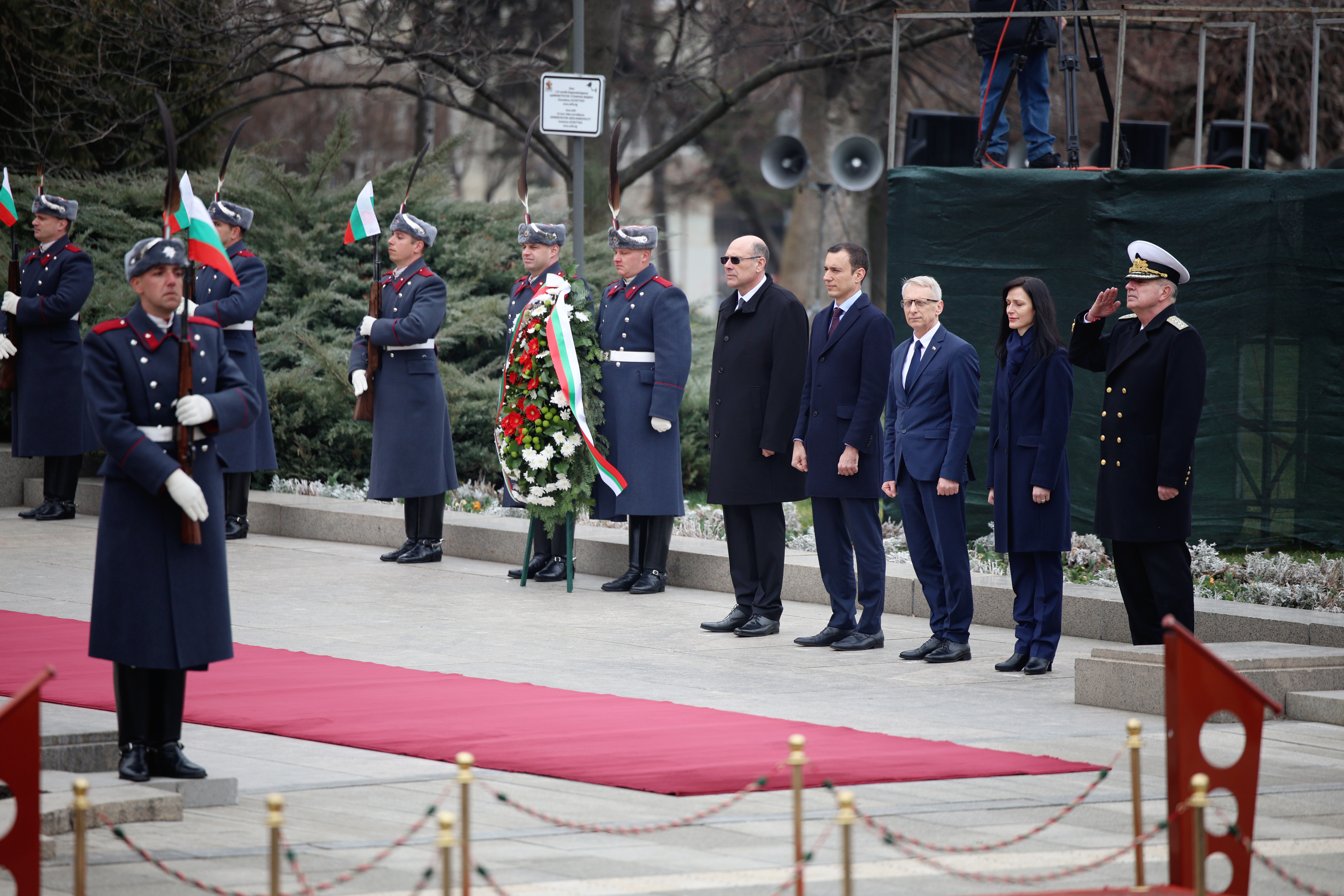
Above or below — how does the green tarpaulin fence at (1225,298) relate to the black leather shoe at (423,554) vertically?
above

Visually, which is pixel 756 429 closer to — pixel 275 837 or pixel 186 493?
pixel 186 493

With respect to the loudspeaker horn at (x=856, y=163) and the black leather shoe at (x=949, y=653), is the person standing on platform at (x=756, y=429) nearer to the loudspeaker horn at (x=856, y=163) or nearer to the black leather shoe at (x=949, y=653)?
the black leather shoe at (x=949, y=653)

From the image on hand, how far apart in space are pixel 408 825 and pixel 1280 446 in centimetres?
774

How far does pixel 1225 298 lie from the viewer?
11.9 metres

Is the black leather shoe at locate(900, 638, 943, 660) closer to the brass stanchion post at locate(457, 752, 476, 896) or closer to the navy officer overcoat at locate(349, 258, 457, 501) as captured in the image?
the navy officer overcoat at locate(349, 258, 457, 501)

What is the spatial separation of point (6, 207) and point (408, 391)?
14.2 feet

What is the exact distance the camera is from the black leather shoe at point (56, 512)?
1412 cm

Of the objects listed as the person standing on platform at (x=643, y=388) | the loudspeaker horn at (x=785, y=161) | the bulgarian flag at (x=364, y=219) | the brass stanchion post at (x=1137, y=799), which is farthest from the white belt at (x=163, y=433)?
the loudspeaker horn at (x=785, y=161)

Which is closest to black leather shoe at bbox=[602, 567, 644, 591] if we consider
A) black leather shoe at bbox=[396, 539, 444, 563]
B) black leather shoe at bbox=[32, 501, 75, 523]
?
black leather shoe at bbox=[396, 539, 444, 563]

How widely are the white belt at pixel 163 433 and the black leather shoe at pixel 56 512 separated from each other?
329 inches

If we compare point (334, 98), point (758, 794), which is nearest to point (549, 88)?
point (758, 794)

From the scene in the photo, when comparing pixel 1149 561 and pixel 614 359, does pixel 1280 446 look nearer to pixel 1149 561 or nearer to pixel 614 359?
pixel 1149 561

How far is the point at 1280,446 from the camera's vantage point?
38.4 feet

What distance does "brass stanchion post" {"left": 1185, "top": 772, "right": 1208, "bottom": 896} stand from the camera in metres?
4.27
